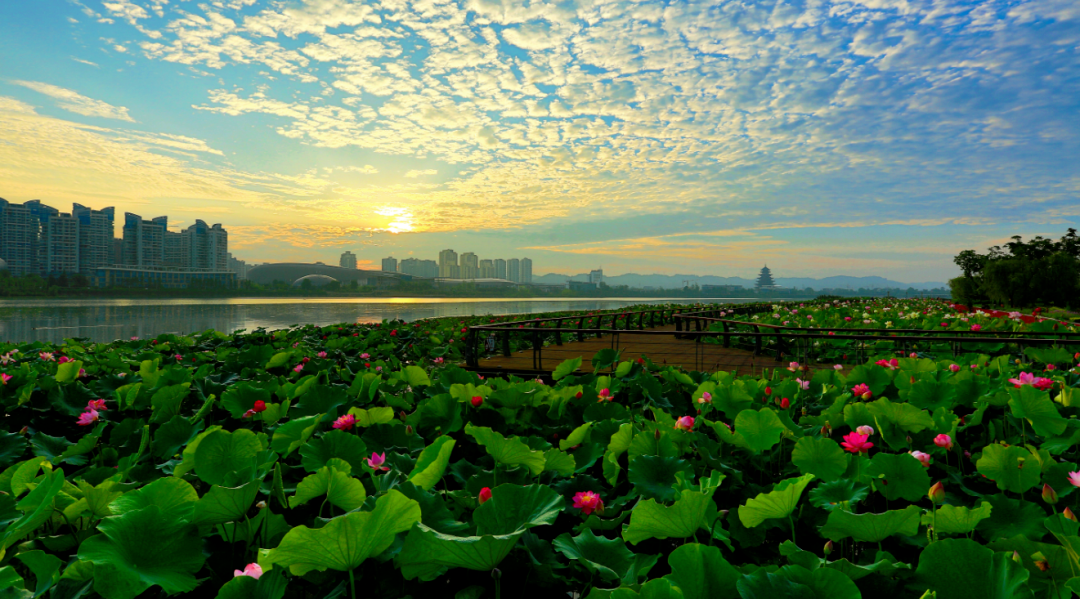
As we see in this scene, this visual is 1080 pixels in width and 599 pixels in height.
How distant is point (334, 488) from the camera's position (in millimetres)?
1244

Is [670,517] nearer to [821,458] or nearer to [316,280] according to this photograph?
[821,458]

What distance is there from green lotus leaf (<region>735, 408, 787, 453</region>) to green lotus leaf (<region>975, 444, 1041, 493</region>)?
53 cm

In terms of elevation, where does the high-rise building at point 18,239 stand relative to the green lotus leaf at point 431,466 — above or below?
above

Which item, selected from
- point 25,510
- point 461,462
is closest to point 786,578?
point 461,462

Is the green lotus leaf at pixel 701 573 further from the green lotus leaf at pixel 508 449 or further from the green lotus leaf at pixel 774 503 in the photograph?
the green lotus leaf at pixel 508 449

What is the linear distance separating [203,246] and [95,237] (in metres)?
18.3

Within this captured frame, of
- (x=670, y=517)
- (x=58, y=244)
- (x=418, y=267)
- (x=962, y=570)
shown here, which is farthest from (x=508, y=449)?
(x=418, y=267)

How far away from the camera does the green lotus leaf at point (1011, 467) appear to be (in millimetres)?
1431

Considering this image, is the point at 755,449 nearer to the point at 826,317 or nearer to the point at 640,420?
the point at 640,420

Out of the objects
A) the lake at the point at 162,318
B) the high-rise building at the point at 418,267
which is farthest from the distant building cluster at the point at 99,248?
the high-rise building at the point at 418,267

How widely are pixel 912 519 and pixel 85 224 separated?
132m

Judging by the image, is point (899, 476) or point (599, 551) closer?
point (599, 551)

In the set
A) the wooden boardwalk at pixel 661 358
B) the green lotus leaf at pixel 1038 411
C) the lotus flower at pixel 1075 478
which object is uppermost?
the green lotus leaf at pixel 1038 411

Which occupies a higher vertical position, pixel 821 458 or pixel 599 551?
pixel 821 458
